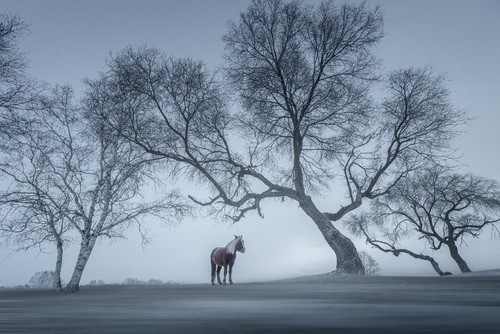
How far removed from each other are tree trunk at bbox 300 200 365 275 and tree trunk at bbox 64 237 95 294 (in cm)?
887

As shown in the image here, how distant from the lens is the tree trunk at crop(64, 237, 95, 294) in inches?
512

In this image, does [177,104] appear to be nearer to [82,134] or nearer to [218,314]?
[82,134]

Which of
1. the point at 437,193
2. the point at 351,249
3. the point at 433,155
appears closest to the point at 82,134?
the point at 351,249

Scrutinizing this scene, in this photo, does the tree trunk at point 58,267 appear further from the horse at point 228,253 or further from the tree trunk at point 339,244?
the tree trunk at point 339,244

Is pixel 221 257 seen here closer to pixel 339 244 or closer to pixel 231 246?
pixel 231 246

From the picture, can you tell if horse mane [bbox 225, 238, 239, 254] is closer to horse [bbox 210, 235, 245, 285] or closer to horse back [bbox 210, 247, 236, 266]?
horse [bbox 210, 235, 245, 285]

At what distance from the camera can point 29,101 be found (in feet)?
35.5

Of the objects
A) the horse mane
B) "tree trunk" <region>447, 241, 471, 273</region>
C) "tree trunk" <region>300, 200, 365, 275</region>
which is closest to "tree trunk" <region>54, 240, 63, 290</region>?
the horse mane

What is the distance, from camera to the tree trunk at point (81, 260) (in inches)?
512

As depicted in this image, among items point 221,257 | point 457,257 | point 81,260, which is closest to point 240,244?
point 221,257

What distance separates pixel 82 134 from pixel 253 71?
839 cm

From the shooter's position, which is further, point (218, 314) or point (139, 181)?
point (139, 181)

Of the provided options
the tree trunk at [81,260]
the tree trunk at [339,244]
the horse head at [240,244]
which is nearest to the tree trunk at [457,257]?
the tree trunk at [339,244]

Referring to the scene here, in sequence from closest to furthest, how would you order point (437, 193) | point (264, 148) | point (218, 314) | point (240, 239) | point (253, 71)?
point (218, 314) < point (240, 239) < point (253, 71) < point (264, 148) < point (437, 193)
